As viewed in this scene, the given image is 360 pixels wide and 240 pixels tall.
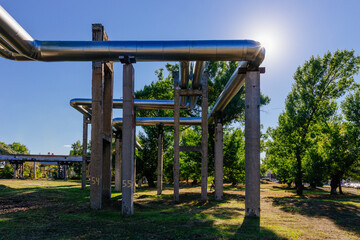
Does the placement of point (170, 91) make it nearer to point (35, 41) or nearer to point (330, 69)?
point (330, 69)

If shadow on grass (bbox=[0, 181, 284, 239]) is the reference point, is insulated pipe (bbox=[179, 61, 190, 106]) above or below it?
above

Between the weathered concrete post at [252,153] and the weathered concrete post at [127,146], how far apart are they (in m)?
4.60

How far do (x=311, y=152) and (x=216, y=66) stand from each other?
15.2 m

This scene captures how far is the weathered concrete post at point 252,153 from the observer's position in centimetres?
1069

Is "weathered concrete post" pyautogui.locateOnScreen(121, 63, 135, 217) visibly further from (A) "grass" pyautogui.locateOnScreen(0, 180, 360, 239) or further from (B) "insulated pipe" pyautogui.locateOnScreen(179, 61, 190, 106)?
(B) "insulated pipe" pyautogui.locateOnScreen(179, 61, 190, 106)

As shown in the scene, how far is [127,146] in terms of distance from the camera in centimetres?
1040

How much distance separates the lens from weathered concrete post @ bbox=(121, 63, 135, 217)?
33.9ft

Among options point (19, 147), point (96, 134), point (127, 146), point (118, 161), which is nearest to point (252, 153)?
point (127, 146)

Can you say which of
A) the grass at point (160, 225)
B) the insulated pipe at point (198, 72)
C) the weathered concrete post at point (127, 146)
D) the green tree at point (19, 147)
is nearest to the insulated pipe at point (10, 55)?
the weathered concrete post at point (127, 146)

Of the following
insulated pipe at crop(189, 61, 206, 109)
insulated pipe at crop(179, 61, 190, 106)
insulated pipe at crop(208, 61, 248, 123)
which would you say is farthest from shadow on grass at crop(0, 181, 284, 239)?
insulated pipe at crop(179, 61, 190, 106)

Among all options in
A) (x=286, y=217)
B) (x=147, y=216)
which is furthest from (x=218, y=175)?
(x=147, y=216)

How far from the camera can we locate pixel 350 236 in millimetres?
7965

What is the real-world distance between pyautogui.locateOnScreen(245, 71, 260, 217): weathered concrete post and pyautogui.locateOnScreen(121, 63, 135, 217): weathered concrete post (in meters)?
4.60

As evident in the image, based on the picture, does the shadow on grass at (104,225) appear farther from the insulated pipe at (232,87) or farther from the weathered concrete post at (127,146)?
the insulated pipe at (232,87)
